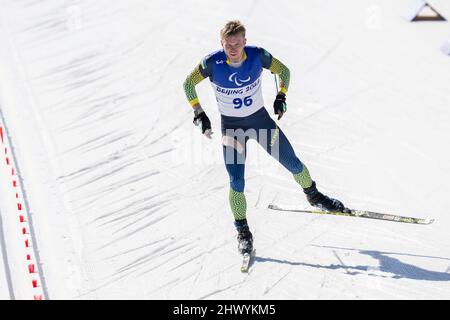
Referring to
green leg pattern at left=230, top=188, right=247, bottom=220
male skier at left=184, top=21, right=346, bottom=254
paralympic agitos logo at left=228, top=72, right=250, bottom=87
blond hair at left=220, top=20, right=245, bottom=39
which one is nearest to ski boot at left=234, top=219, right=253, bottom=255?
male skier at left=184, top=21, right=346, bottom=254

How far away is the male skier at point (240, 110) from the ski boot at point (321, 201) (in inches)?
6.0

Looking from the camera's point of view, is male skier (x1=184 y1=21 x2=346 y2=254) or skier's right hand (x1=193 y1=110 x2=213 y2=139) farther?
skier's right hand (x1=193 y1=110 x2=213 y2=139)

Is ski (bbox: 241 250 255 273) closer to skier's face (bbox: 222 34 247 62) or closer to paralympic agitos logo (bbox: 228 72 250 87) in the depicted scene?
paralympic agitos logo (bbox: 228 72 250 87)

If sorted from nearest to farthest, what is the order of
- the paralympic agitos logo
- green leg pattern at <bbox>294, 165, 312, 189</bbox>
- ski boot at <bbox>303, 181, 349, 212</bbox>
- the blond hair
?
the blond hair → the paralympic agitos logo → green leg pattern at <bbox>294, 165, 312, 189</bbox> → ski boot at <bbox>303, 181, 349, 212</bbox>

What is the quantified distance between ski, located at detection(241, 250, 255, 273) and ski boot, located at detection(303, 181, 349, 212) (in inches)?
36.5

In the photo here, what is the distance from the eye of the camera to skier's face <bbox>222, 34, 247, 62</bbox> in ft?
17.8

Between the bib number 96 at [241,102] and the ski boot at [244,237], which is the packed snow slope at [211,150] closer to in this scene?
the ski boot at [244,237]

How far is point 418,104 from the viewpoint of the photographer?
881 cm

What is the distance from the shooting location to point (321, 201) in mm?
6465

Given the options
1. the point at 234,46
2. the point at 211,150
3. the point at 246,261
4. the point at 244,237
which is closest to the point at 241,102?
the point at 234,46

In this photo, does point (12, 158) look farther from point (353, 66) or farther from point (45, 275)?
point (353, 66)

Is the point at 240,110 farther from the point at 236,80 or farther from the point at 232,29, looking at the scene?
the point at 232,29

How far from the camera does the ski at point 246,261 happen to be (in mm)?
5939

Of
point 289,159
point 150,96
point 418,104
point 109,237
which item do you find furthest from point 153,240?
point 418,104
